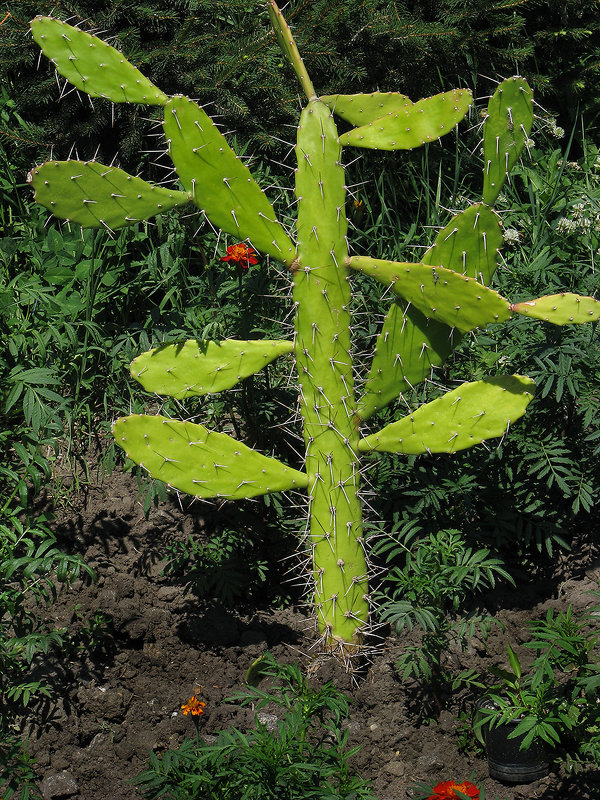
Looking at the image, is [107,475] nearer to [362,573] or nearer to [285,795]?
[362,573]

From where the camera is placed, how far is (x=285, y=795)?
2309mm

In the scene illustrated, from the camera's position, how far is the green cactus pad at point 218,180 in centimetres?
266

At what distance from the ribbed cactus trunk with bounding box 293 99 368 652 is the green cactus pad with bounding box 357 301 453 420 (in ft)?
0.34

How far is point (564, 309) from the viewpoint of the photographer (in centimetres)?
261

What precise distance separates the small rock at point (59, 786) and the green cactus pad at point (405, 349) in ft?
4.77

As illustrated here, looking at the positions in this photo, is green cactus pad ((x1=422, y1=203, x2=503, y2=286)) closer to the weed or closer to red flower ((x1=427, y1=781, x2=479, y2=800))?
the weed

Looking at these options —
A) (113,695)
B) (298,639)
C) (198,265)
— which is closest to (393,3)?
(198,265)

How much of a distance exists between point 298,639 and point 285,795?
38.2 inches

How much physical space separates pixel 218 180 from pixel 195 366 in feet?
1.79

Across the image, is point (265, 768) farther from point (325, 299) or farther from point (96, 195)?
point (96, 195)

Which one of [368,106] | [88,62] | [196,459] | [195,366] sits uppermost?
[88,62]

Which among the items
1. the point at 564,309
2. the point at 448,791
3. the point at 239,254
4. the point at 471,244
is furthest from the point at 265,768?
the point at 239,254

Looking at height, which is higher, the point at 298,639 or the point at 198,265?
the point at 198,265

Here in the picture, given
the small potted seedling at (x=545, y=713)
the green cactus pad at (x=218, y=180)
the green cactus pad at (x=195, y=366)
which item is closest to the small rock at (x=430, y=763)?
the small potted seedling at (x=545, y=713)
